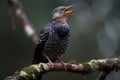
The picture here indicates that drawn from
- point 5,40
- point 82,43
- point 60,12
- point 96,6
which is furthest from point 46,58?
point 96,6

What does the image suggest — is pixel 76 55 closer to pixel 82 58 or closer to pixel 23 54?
pixel 82 58

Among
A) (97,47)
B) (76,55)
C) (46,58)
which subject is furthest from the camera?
(97,47)

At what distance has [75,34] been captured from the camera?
49.9ft

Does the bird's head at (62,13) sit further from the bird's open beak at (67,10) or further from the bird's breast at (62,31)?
the bird's breast at (62,31)

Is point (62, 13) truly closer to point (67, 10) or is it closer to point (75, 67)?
point (67, 10)

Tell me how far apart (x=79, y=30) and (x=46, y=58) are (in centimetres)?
777

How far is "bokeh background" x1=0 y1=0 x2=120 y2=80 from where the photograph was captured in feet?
45.7

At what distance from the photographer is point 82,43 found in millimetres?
15461

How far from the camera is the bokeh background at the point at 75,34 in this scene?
13.9 metres

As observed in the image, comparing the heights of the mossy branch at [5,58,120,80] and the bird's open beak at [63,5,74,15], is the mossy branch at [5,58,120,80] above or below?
below

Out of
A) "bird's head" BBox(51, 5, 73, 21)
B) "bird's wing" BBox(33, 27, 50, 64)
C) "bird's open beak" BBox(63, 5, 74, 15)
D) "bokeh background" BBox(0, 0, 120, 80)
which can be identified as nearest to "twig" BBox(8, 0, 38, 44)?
"bird's wing" BBox(33, 27, 50, 64)

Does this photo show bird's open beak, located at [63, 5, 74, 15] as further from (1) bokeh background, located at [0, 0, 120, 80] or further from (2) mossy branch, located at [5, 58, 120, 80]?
(1) bokeh background, located at [0, 0, 120, 80]

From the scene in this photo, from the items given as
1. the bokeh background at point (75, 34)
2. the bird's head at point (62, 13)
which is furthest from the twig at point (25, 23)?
the bokeh background at point (75, 34)

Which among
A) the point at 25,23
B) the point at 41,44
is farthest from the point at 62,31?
the point at 25,23
